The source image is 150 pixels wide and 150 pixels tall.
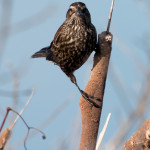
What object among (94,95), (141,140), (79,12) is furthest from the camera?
(79,12)

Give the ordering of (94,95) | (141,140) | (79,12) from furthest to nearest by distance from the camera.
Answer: (79,12) → (94,95) → (141,140)

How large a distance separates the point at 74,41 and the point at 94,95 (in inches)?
50.6

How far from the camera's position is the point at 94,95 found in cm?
160

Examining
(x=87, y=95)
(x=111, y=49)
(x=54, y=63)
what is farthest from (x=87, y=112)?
(x=54, y=63)

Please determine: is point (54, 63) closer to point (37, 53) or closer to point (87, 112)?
point (37, 53)

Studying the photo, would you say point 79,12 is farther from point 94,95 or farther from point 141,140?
point 141,140

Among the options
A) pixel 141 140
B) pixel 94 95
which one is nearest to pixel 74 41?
pixel 94 95

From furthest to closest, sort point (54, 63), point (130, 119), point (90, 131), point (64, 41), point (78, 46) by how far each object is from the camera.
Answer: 1. point (54, 63)
2. point (64, 41)
3. point (78, 46)
4. point (130, 119)
5. point (90, 131)

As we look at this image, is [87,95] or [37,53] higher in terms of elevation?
[87,95]

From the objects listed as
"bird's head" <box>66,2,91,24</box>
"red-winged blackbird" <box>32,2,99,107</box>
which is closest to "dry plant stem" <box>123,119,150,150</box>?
"red-winged blackbird" <box>32,2,99,107</box>

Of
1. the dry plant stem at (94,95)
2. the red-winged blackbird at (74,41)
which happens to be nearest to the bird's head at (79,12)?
the red-winged blackbird at (74,41)

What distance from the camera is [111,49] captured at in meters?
1.84

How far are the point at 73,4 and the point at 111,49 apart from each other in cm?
107

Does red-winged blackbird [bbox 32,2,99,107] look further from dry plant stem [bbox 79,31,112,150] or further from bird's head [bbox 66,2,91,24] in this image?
dry plant stem [bbox 79,31,112,150]
